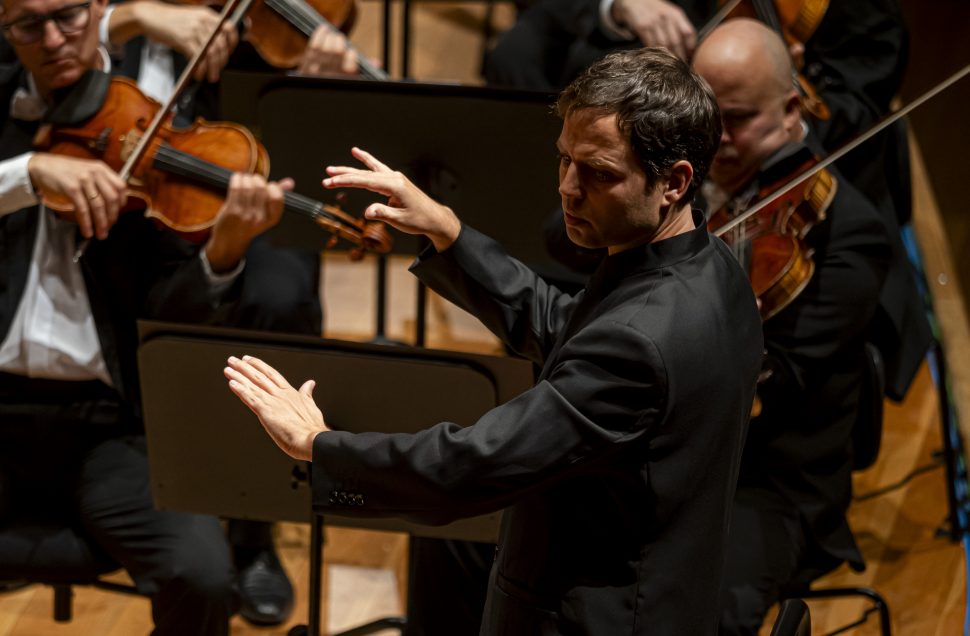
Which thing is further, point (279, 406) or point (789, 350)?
point (789, 350)

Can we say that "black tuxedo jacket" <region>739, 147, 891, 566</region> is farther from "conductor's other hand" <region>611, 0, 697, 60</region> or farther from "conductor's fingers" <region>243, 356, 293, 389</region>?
"conductor's fingers" <region>243, 356, 293, 389</region>

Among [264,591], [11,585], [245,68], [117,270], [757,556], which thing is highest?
[245,68]

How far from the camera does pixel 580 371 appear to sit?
153 cm

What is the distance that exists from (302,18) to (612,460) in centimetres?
181

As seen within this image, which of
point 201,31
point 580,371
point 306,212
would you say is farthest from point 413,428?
point 201,31

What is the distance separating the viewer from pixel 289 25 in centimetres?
306

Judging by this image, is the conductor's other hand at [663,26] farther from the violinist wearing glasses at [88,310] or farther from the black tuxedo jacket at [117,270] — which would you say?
the black tuxedo jacket at [117,270]

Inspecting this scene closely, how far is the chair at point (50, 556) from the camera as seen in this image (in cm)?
245

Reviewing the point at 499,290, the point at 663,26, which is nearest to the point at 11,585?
the point at 499,290

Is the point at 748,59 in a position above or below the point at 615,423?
above

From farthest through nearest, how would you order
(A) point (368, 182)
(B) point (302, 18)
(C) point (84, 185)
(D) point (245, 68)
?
1. (D) point (245, 68)
2. (B) point (302, 18)
3. (C) point (84, 185)
4. (A) point (368, 182)

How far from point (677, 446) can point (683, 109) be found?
0.41m

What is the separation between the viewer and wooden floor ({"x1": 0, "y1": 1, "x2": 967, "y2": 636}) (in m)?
2.85

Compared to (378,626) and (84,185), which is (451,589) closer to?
(378,626)
